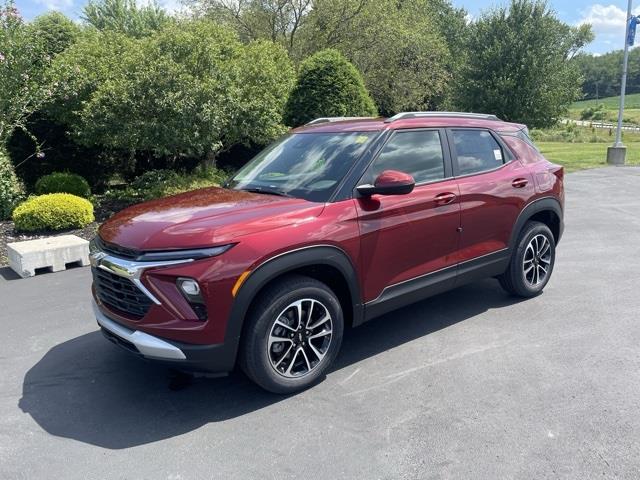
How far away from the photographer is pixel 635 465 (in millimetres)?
2783

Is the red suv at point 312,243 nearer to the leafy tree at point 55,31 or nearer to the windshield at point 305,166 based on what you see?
the windshield at point 305,166

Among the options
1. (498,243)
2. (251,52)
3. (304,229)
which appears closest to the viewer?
(304,229)

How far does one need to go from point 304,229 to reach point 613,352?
2.68 metres

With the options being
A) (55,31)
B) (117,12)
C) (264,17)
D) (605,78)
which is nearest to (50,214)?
(55,31)

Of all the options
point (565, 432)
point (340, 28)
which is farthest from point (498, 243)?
point (340, 28)

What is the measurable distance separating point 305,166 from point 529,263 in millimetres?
2610

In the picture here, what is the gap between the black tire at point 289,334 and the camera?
10.9ft

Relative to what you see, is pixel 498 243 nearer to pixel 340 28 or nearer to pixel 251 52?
pixel 251 52

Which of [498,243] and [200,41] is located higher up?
[200,41]

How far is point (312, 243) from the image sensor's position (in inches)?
136

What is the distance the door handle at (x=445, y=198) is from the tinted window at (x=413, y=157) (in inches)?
6.1

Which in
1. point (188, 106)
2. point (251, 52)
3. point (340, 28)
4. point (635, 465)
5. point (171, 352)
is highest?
point (340, 28)

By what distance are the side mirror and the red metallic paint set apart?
0.32 ft

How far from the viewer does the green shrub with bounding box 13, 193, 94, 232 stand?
325 inches
